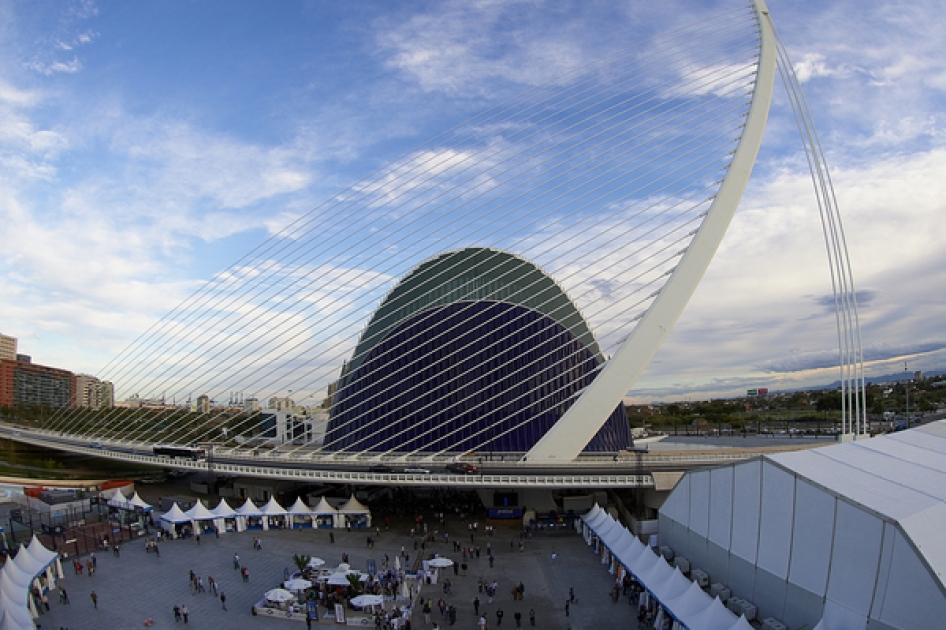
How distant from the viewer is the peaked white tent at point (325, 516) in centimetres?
3372

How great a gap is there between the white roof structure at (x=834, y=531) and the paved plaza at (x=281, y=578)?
4.33 m

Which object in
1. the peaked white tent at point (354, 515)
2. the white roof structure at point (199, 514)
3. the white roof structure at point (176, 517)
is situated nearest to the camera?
the white roof structure at point (176, 517)

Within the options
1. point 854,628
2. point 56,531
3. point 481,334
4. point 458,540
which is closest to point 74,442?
point 56,531

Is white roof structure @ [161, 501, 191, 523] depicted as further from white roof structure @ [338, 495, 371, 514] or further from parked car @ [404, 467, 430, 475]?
parked car @ [404, 467, 430, 475]

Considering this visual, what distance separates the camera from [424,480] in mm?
34125

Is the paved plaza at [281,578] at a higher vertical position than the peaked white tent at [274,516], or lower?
lower

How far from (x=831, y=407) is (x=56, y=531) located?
122581 mm

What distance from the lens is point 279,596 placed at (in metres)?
20.9

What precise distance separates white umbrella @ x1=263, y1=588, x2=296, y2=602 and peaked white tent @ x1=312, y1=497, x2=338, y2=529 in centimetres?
1262

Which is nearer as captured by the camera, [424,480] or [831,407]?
[424,480]

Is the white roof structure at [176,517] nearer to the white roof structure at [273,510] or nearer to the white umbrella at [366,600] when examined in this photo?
the white roof structure at [273,510]

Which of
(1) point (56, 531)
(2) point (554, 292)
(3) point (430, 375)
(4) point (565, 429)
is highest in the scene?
(2) point (554, 292)

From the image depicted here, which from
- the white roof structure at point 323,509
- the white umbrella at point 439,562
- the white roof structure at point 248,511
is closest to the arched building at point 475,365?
the white roof structure at point 323,509

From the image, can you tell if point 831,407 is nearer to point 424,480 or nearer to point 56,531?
point 424,480
